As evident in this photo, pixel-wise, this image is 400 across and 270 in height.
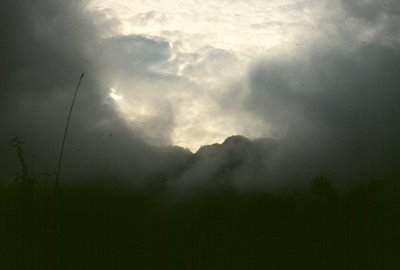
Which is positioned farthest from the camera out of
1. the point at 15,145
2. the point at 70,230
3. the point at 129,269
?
the point at 129,269

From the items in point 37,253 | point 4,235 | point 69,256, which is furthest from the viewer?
point 69,256

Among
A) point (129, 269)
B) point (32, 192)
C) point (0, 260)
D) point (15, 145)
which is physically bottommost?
point (0, 260)

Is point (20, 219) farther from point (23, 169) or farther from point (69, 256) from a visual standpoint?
point (69, 256)

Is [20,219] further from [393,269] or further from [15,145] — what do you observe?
[393,269]

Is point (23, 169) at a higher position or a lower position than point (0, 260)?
higher

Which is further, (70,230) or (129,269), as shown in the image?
(129,269)

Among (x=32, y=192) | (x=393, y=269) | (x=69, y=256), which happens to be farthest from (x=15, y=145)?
(x=393, y=269)

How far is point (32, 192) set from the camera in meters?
22.9

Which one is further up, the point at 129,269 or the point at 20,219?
the point at 129,269

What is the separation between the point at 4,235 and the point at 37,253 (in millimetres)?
5286

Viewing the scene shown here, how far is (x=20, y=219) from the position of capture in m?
25.9

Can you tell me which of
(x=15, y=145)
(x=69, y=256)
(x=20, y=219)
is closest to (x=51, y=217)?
(x=20, y=219)

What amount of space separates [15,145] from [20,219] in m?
6.13

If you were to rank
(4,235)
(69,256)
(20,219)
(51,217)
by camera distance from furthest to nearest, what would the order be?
(69,256), (4,235), (51,217), (20,219)
